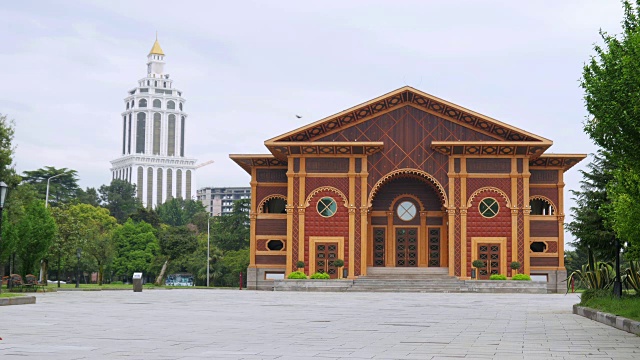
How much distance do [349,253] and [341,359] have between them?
38.2m

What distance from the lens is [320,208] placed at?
4900cm

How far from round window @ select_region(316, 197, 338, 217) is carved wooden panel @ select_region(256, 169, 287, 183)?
3764mm

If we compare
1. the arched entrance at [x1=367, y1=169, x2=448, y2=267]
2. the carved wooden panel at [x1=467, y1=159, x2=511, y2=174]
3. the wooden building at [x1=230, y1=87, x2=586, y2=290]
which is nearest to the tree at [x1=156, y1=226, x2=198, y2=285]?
the wooden building at [x1=230, y1=87, x2=586, y2=290]

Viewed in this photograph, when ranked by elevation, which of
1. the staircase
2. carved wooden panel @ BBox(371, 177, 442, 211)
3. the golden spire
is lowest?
the staircase

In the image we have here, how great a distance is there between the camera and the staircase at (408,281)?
148 feet

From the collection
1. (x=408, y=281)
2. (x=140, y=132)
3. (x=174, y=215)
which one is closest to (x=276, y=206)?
(x=408, y=281)

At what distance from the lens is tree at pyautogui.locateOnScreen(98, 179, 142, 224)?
408 feet

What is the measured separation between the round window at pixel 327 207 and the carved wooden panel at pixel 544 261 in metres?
12.0

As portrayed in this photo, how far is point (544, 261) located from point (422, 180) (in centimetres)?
864

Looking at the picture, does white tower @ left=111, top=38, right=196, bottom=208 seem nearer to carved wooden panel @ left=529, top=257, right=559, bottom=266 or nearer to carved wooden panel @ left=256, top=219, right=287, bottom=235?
carved wooden panel @ left=256, top=219, right=287, bottom=235

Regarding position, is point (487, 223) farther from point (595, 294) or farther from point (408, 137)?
point (595, 294)

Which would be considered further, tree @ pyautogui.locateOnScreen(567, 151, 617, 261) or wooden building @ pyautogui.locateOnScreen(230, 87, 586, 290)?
wooden building @ pyautogui.locateOnScreen(230, 87, 586, 290)

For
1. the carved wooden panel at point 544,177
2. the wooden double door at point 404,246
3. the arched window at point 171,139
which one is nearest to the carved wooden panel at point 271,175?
the wooden double door at point 404,246

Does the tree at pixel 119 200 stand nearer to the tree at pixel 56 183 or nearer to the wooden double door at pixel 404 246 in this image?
the tree at pixel 56 183
